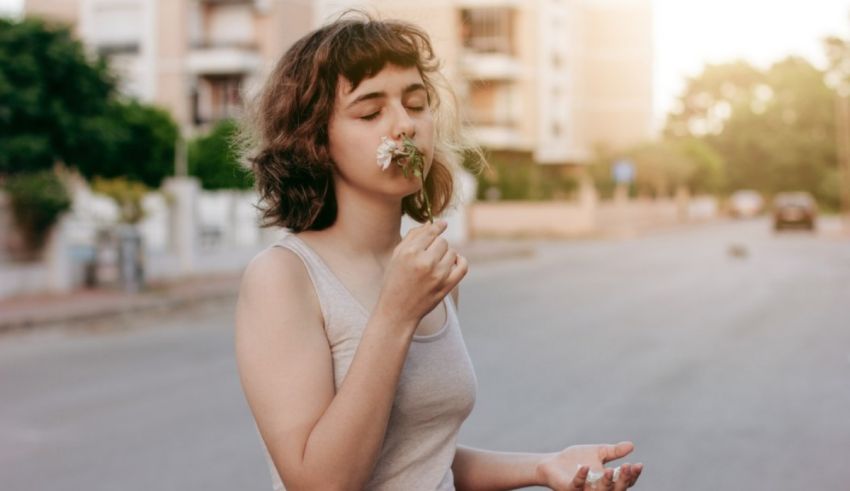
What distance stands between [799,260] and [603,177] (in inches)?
998

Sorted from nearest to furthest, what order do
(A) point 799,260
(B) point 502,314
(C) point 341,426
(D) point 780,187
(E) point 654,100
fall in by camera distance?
(C) point 341,426 < (B) point 502,314 < (A) point 799,260 < (E) point 654,100 < (D) point 780,187

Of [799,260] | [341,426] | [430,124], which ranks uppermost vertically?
[430,124]

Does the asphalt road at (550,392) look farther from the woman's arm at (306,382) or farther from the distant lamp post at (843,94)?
the distant lamp post at (843,94)

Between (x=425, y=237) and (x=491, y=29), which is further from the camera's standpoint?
(x=491, y=29)

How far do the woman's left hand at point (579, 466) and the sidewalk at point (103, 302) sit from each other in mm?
11477

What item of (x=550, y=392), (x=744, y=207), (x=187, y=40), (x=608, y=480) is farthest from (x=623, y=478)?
(x=744, y=207)

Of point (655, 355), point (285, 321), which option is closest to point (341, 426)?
point (285, 321)

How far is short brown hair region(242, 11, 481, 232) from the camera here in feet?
5.90

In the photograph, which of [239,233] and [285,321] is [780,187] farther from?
[285,321]

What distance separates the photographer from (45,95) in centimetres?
1852

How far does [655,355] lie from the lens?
1013 centimetres

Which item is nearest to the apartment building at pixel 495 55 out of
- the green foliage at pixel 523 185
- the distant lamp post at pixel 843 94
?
the green foliage at pixel 523 185

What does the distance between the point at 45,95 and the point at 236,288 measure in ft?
15.5

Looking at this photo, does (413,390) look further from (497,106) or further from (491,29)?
(491,29)
